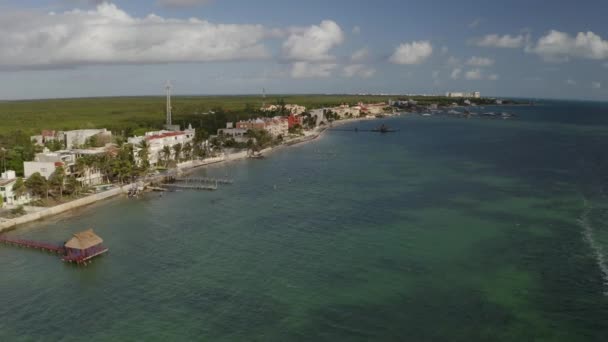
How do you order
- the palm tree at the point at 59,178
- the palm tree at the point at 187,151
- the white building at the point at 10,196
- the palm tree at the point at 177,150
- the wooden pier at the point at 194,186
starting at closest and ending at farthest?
the white building at the point at 10,196, the palm tree at the point at 59,178, the wooden pier at the point at 194,186, the palm tree at the point at 177,150, the palm tree at the point at 187,151

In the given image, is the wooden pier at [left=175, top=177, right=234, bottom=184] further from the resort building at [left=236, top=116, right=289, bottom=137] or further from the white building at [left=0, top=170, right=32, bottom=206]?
the resort building at [left=236, top=116, right=289, bottom=137]

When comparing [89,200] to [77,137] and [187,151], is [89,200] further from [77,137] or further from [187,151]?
[77,137]

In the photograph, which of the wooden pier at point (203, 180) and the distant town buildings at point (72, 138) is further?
the distant town buildings at point (72, 138)

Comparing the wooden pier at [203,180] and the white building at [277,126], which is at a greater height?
the white building at [277,126]

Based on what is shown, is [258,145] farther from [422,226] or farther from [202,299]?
[202,299]

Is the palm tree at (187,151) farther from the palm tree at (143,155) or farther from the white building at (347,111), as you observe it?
the white building at (347,111)

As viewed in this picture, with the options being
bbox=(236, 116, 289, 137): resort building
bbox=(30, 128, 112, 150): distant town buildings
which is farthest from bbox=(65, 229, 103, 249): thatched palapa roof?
bbox=(236, 116, 289, 137): resort building

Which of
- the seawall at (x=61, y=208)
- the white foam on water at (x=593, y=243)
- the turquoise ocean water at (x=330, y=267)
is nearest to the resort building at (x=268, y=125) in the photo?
the turquoise ocean water at (x=330, y=267)

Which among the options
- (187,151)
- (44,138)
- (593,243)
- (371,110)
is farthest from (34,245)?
(371,110)
